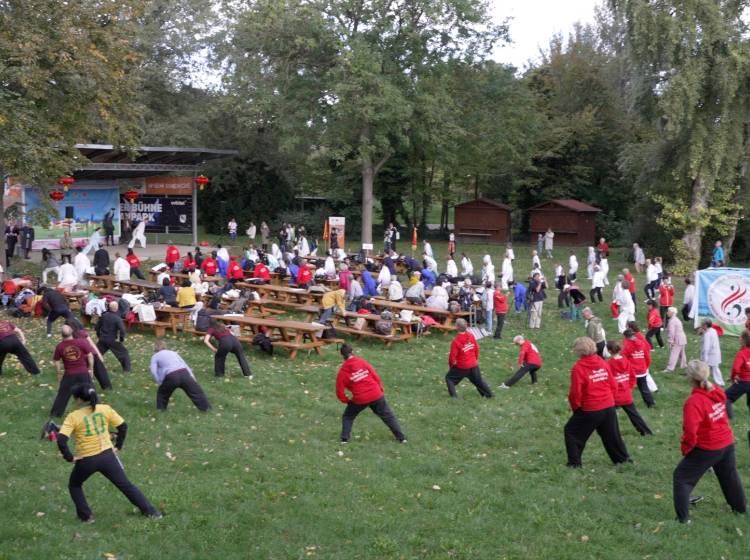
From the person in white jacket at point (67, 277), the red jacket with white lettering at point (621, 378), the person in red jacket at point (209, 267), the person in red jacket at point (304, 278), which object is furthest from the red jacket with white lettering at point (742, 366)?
the person in white jacket at point (67, 277)

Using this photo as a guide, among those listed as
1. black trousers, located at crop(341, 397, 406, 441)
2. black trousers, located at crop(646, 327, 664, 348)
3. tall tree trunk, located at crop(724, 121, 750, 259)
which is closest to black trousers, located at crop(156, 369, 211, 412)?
black trousers, located at crop(341, 397, 406, 441)

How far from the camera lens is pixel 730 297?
19.5 metres

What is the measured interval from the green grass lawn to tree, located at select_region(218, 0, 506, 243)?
2284 centimetres

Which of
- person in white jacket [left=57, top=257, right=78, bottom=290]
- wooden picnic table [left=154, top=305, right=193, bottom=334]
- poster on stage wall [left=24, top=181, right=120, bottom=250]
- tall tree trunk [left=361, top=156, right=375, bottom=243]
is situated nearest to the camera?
wooden picnic table [left=154, top=305, right=193, bottom=334]

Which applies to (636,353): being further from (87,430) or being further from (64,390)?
(64,390)

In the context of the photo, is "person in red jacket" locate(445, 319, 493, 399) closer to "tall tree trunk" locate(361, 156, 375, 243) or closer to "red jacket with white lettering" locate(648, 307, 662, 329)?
"red jacket with white lettering" locate(648, 307, 662, 329)

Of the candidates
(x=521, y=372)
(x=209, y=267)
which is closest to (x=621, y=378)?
(x=521, y=372)

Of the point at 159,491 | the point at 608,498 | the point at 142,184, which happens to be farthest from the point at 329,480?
the point at 142,184

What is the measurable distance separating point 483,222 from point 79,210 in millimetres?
20025

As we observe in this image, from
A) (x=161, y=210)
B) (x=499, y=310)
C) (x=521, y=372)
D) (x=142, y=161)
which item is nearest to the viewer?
(x=521, y=372)

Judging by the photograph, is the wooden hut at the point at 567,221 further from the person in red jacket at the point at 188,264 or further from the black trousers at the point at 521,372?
the black trousers at the point at 521,372

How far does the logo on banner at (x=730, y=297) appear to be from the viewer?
762 inches

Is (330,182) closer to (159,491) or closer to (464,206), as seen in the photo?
(464,206)

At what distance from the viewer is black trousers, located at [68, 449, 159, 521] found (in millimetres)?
7639
